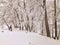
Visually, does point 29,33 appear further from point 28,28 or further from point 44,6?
point 44,6

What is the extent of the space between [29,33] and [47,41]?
0.72 feet

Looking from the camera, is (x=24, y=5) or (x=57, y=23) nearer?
(x=57, y=23)

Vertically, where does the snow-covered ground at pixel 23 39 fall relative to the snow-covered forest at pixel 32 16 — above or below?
below

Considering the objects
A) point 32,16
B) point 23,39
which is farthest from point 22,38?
point 32,16

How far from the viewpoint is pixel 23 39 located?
4.84ft

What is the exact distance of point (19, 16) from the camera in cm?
150

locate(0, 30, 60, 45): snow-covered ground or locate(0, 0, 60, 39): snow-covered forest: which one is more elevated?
locate(0, 0, 60, 39): snow-covered forest

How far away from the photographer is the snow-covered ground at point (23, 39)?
1.41 meters

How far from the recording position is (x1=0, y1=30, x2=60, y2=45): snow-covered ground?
4.61 ft

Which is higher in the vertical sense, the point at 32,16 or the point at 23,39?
the point at 32,16

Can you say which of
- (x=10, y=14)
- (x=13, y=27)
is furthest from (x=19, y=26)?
(x=10, y=14)

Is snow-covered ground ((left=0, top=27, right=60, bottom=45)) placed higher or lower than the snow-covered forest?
lower

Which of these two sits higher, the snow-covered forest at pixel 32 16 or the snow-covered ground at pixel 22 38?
the snow-covered forest at pixel 32 16

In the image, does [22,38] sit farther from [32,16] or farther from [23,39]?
[32,16]
